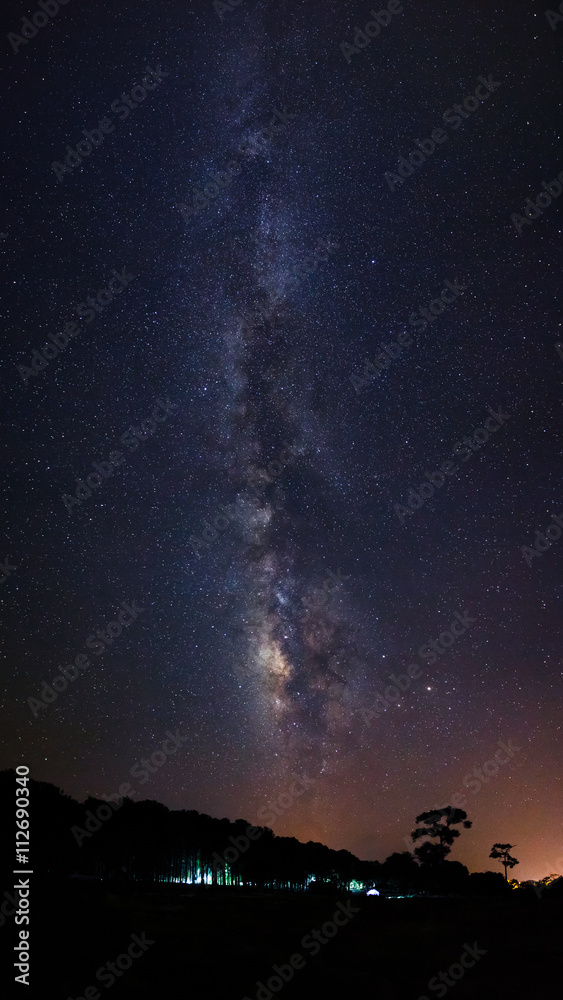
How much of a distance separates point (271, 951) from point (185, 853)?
222 feet

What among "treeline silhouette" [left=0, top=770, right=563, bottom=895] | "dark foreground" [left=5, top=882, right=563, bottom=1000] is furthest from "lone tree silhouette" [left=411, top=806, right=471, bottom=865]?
"dark foreground" [left=5, top=882, right=563, bottom=1000]

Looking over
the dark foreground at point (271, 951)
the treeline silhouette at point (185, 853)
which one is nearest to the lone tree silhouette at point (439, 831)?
the treeline silhouette at point (185, 853)

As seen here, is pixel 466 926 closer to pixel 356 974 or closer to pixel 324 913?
pixel 324 913

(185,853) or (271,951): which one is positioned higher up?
(271,951)

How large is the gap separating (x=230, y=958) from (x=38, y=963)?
571 cm

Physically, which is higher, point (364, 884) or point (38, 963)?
point (38, 963)

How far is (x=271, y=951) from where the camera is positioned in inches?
851

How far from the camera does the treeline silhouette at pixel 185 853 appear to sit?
208 ft

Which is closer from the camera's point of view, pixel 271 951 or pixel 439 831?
pixel 271 951

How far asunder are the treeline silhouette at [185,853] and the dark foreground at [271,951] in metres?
32.2

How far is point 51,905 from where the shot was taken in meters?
23.6

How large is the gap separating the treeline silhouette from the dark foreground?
32.2 meters

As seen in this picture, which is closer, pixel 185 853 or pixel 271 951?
pixel 271 951

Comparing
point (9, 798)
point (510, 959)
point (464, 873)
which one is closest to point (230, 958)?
point (510, 959)
